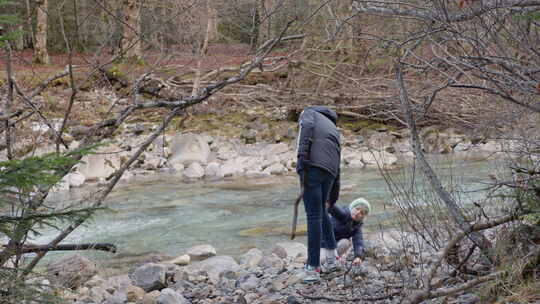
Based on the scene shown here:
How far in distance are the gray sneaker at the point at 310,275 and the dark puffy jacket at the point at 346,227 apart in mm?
551

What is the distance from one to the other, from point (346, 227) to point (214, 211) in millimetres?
4319

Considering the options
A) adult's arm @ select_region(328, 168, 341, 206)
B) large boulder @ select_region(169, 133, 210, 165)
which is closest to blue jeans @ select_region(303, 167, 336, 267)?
adult's arm @ select_region(328, 168, 341, 206)

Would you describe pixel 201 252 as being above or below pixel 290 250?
below

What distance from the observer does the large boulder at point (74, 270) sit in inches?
229

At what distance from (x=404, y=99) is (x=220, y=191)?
315 inches

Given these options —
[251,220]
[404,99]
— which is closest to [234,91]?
[251,220]

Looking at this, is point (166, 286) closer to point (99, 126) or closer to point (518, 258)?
point (99, 126)

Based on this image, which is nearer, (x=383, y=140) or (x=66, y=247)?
(x=66, y=247)

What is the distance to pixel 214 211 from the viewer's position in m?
9.66

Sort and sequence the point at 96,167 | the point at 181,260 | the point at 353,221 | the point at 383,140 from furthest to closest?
the point at 383,140
the point at 96,167
the point at 181,260
the point at 353,221

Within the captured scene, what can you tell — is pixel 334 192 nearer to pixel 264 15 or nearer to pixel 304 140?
pixel 304 140

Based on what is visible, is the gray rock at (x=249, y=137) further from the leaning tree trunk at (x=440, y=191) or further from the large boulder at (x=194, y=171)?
the leaning tree trunk at (x=440, y=191)

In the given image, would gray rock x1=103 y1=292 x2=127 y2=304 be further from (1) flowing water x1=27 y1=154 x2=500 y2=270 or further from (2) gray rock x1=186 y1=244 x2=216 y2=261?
(2) gray rock x1=186 y1=244 x2=216 y2=261

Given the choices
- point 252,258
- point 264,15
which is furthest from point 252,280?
point 264,15
